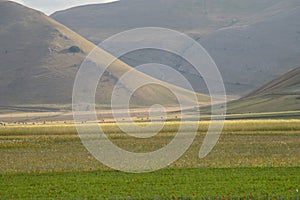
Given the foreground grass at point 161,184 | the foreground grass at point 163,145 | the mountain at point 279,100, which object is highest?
the foreground grass at point 161,184

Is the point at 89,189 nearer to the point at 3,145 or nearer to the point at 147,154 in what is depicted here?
the point at 147,154

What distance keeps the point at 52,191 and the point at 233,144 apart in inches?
807

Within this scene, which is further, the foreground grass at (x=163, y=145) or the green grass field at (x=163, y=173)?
the foreground grass at (x=163, y=145)

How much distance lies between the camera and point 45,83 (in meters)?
190

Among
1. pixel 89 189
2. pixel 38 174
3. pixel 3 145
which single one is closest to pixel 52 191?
pixel 89 189

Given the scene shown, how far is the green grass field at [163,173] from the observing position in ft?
80.7

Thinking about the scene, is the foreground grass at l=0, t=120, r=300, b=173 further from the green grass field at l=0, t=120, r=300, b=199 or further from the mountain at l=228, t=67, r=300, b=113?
the mountain at l=228, t=67, r=300, b=113

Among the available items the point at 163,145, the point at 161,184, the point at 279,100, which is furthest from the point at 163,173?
the point at 279,100

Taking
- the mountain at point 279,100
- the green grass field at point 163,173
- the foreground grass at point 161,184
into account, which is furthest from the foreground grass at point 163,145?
the mountain at point 279,100

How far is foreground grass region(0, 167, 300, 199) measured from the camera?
24.1 metres

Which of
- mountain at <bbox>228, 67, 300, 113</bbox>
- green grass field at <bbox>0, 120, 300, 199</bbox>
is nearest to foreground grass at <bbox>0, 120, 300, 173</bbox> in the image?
green grass field at <bbox>0, 120, 300, 199</bbox>

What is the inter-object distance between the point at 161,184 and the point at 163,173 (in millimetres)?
3177

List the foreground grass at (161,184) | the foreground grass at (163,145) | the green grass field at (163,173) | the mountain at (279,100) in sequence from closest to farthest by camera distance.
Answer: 1. the foreground grass at (161,184)
2. the green grass field at (163,173)
3. the foreground grass at (163,145)
4. the mountain at (279,100)

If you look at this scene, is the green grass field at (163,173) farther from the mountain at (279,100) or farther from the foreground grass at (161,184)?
the mountain at (279,100)
